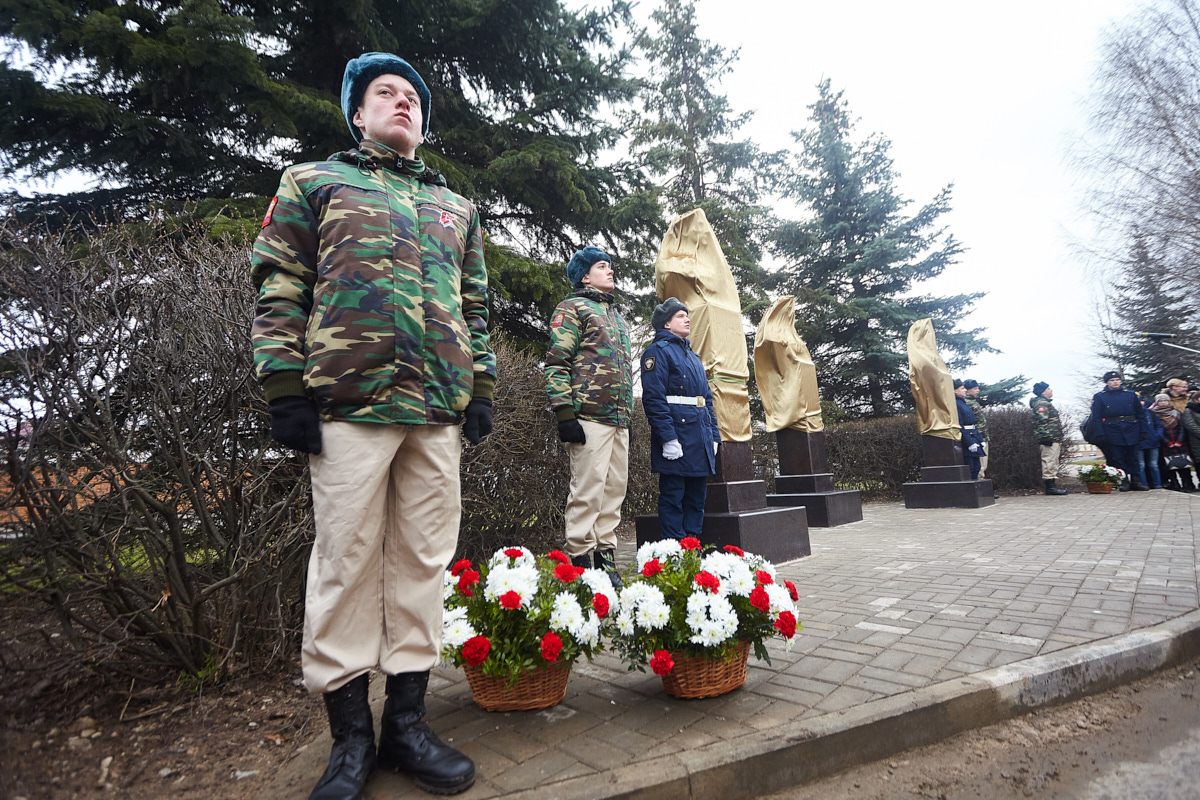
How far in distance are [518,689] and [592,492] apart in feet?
6.63

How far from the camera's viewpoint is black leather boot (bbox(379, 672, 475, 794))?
179 cm

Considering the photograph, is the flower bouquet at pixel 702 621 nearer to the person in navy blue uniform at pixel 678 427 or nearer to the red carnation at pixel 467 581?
the red carnation at pixel 467 581

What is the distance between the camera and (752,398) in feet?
60.4

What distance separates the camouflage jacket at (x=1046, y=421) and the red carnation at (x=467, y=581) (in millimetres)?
13161

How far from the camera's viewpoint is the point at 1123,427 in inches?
434

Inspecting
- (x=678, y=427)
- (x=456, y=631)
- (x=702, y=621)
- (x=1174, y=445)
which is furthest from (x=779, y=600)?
(x=1174, y=445)

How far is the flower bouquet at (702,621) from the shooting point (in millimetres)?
2271

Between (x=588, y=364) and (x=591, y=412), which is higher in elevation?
(x=588, y=364)

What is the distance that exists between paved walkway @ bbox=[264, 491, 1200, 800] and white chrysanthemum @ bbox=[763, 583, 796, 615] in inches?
13.1


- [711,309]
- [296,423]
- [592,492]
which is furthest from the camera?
[711,309]

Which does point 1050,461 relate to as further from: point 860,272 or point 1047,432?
point 860,272

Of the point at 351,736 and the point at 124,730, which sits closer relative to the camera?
the point at 351,736

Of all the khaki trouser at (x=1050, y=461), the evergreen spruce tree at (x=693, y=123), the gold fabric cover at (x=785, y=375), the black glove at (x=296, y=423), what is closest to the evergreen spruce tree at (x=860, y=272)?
the evergreen spruce tree at (x=693, y=123)

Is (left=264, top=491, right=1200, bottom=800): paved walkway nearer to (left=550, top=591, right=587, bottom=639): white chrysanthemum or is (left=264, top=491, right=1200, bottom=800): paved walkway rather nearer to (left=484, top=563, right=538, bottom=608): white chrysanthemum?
(left=550, top=591, right=587, bottom=639): white chrysanthemum
